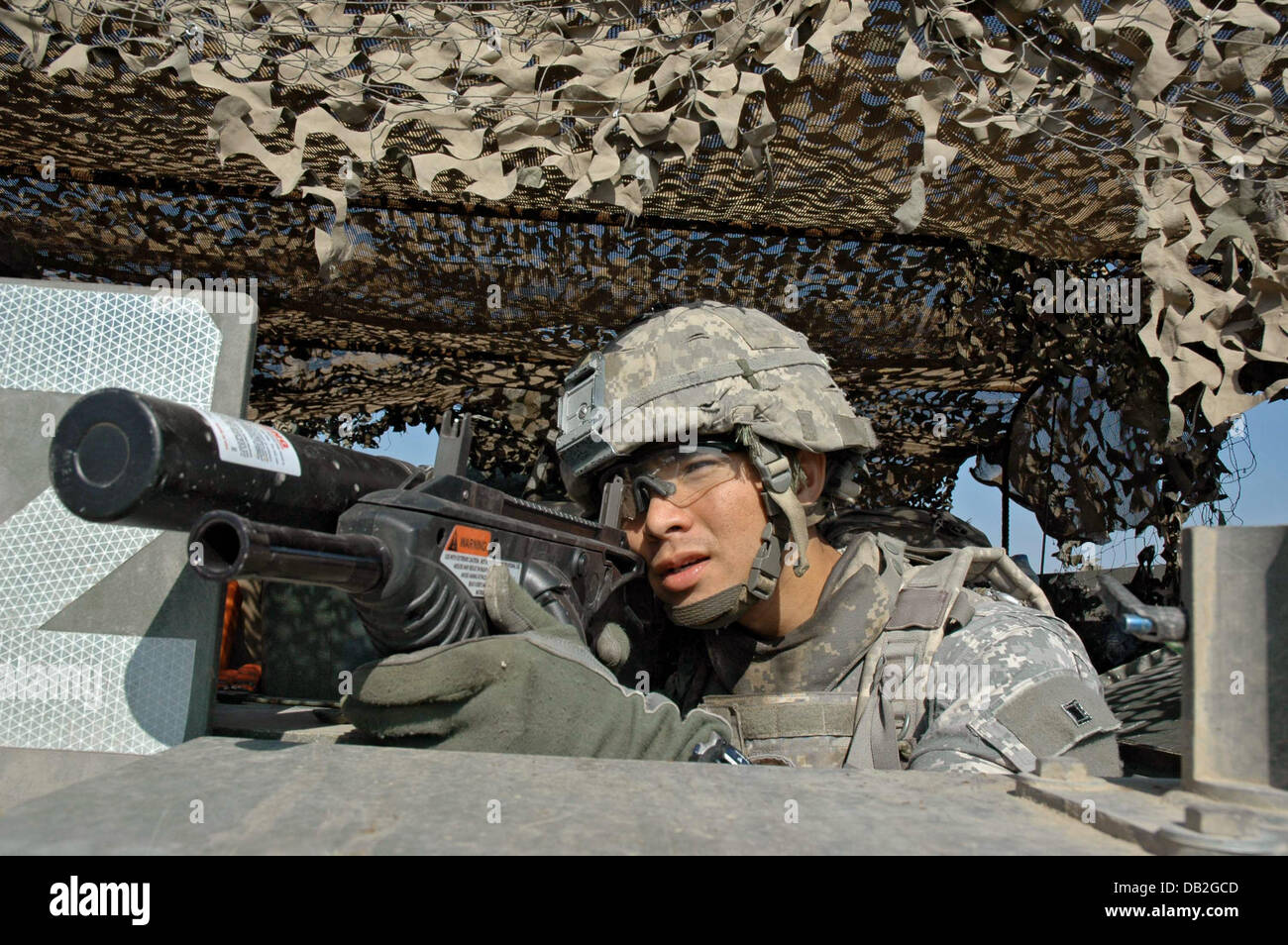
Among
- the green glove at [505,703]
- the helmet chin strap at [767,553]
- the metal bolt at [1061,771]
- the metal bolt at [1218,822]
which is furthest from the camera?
the helmet chin strap at [767,553]

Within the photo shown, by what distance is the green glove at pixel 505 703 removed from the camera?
148cm

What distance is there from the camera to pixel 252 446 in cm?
130

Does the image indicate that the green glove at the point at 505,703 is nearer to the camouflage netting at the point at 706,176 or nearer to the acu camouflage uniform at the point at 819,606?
the acu camouflage uniform at the point at 819,606

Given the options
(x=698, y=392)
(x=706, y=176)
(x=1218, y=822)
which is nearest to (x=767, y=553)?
(x=698, y=392)

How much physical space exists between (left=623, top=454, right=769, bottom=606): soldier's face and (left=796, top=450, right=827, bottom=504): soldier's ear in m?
0.21

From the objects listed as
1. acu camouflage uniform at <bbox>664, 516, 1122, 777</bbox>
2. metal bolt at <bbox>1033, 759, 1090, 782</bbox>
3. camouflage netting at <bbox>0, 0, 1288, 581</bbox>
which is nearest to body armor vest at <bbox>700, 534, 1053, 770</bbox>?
acu camouflage uniform at <bbox>664, 516, 1122, 777</bbox>

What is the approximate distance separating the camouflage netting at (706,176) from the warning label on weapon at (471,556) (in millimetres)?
712

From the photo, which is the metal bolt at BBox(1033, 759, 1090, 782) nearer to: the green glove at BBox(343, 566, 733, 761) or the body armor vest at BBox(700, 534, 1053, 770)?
the green glove at BBox(343, 566, 733, 761)

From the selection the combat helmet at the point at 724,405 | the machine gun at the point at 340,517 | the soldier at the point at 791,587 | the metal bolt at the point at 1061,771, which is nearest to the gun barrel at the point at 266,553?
the machine gun at the point at 340,517

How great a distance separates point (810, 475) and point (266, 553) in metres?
1.60

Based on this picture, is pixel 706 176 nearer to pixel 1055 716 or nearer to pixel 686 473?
pixel 686 473

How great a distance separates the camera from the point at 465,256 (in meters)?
3.07

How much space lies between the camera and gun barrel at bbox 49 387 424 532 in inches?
44.3
